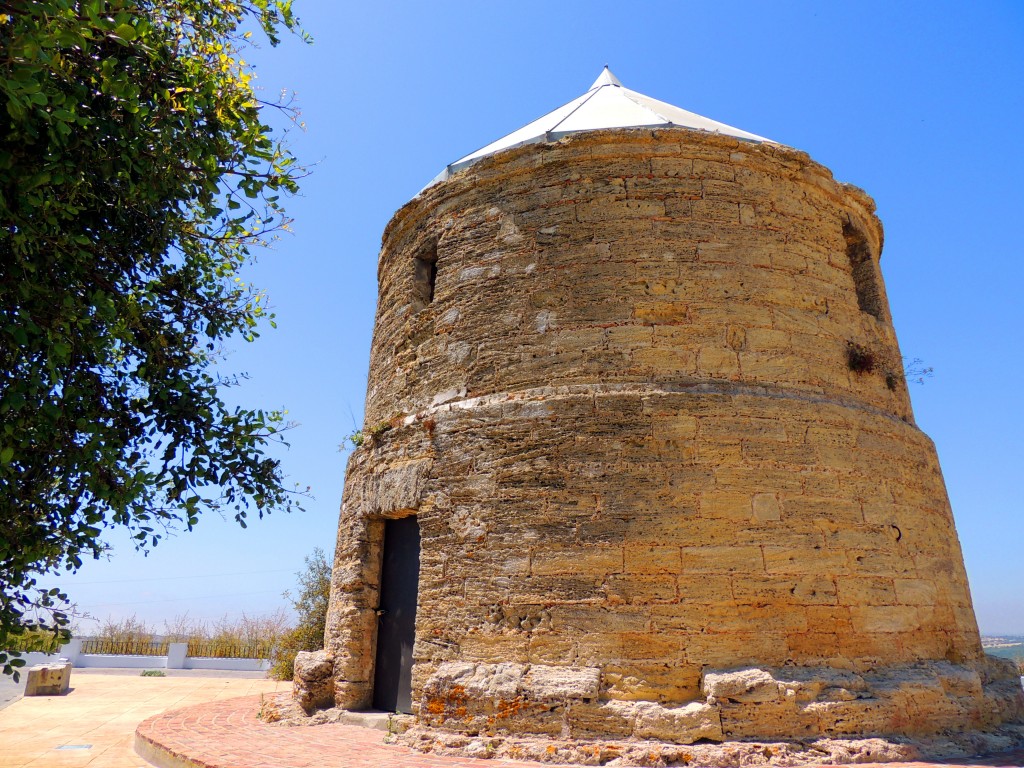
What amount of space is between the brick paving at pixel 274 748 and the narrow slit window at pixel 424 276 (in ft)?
13.7

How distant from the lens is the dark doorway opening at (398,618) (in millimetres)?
6688

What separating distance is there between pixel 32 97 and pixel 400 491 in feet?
14.9

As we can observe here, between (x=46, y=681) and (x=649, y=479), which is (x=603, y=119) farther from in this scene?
(x=46, y=681)

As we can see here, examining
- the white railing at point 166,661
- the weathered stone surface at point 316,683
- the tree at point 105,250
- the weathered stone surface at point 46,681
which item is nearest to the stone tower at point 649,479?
the weathered stone surface at point 316,683

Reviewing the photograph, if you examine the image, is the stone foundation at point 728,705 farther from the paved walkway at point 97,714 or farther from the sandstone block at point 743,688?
the paved walkway at point 97,714

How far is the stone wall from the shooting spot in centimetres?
543

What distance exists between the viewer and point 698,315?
6352 mm

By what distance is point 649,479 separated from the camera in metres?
5.81

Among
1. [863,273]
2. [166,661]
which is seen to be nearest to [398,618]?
[863,273]

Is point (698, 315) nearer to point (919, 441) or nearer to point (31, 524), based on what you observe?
point (919, 441)

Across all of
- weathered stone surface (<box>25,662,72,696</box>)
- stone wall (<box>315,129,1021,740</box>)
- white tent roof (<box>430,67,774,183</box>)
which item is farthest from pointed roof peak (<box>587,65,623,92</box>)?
weathered stone surface (<box>25,662,72,696</box>)

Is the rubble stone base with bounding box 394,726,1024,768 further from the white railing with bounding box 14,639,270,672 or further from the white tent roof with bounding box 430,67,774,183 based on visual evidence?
the white railing with bounding box 14,639,270,672

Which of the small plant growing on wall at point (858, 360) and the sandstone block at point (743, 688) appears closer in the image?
the sandstone block at point (743, 688)

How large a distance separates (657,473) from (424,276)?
→ 3525 mm
